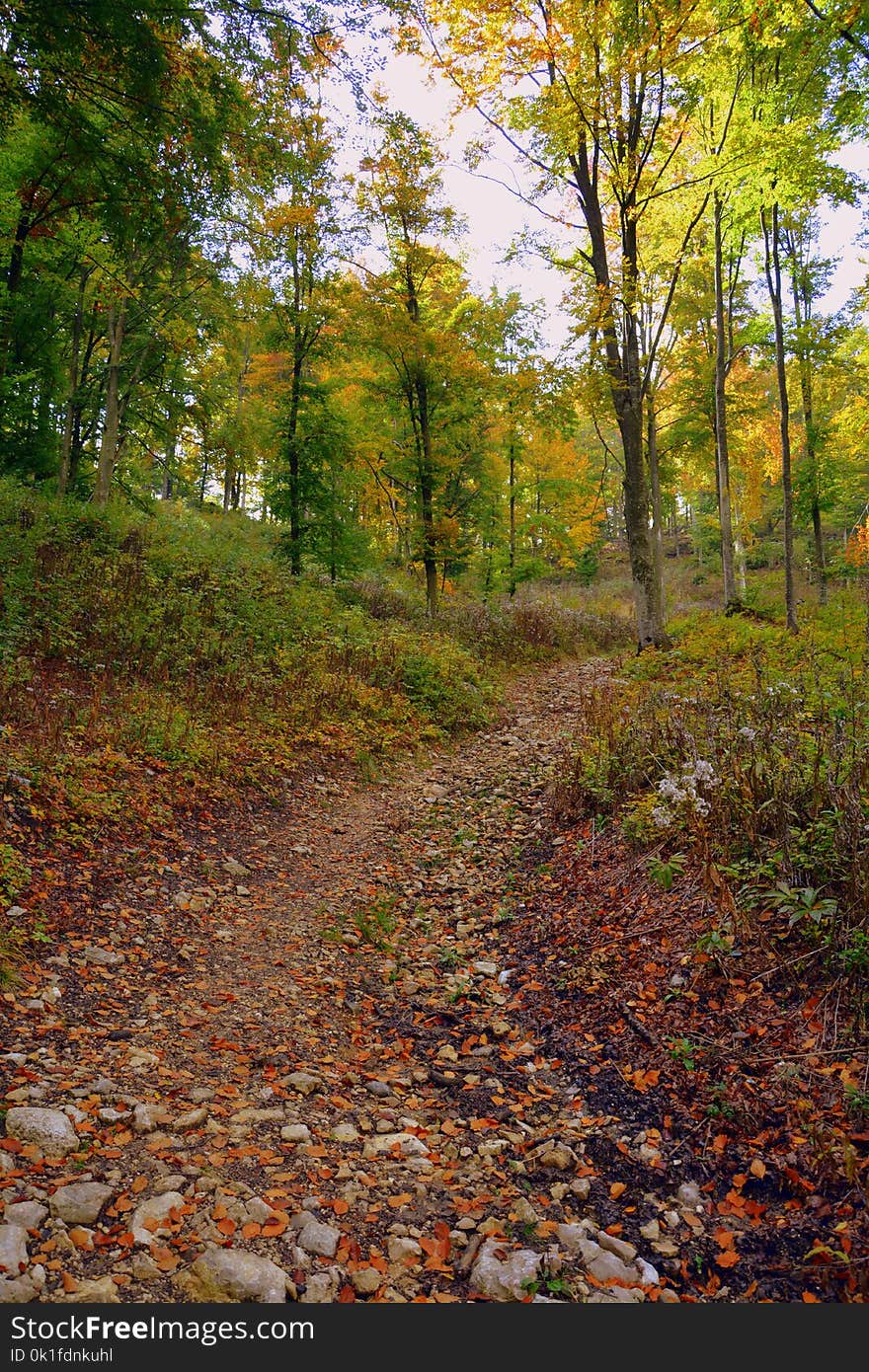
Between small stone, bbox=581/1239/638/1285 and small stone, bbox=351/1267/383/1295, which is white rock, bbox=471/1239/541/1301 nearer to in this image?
small stone, bbox=581/1239/638/1285

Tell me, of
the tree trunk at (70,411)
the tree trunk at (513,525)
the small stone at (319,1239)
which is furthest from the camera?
Answer: the tree trunk at (513,525)

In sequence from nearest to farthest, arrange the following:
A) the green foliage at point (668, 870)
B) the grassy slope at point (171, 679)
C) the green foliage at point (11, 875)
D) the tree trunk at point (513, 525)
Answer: the green foliage at point (11, 875), the green foliage at point (668, 870), the grassy slope at point (171, 679), the tree trunk at point (513, 525)

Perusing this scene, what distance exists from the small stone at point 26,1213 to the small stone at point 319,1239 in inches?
38.7

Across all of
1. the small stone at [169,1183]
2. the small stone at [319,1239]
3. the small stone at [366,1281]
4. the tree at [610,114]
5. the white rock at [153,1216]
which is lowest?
the small stone at [366,1281]

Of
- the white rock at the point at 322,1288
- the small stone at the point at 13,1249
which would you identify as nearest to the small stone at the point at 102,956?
the small stone at the point at 13,1249

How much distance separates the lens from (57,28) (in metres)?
5.49

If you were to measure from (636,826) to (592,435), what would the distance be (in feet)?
150

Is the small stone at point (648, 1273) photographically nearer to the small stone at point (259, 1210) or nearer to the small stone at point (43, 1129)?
the small stone at point (259, 1210)

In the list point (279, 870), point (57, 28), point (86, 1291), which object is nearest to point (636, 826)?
point (279, 870)

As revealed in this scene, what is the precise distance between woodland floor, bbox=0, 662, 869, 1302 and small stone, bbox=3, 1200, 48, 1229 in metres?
0.01

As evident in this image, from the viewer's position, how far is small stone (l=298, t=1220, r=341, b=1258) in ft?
8.50

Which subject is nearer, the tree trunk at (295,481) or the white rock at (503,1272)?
the white rock at (503,1272)

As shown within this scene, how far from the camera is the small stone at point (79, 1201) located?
2.55 m

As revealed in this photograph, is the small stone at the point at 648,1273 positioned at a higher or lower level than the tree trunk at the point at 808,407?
lower
